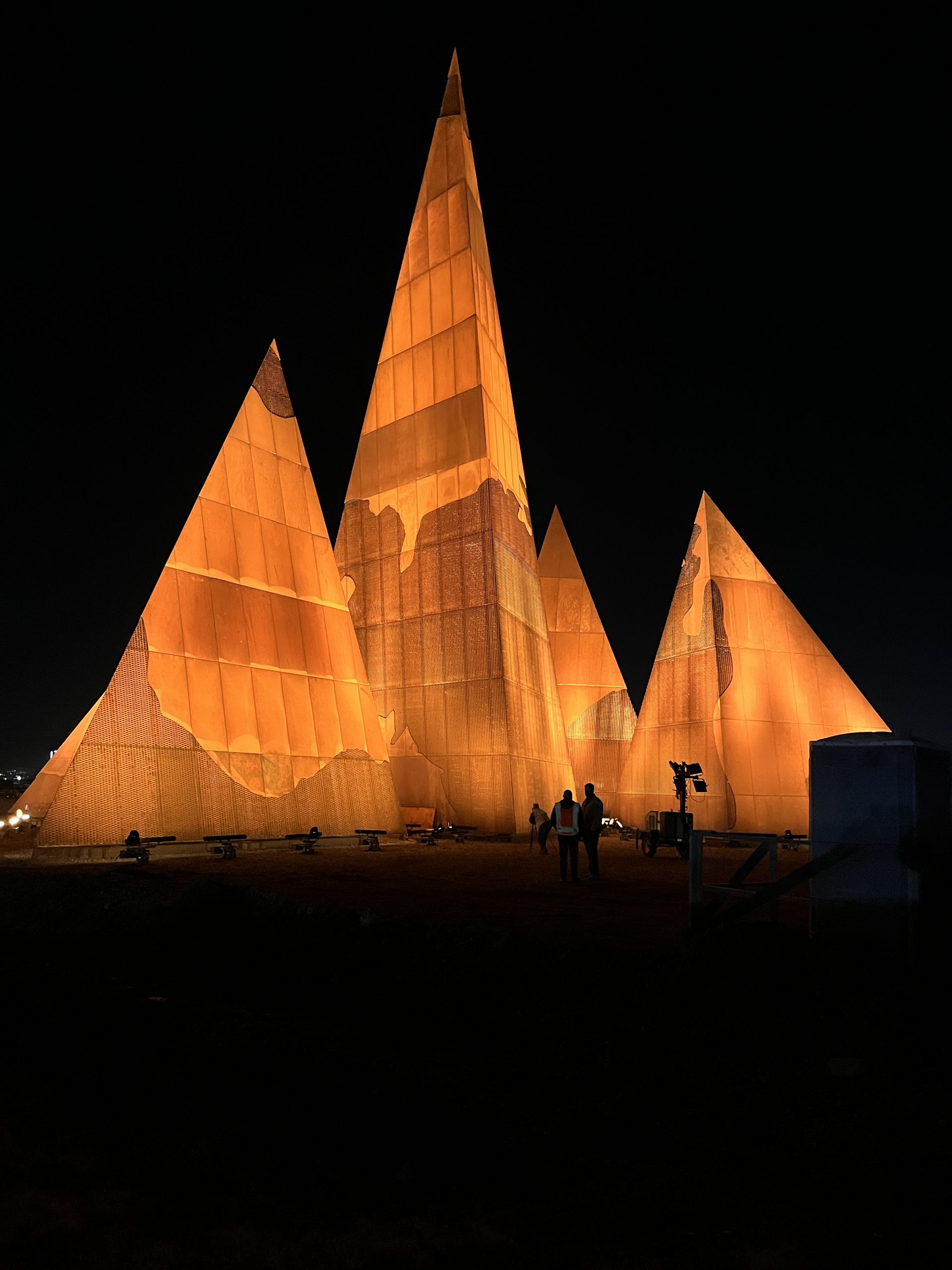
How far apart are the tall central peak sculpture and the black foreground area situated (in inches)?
637

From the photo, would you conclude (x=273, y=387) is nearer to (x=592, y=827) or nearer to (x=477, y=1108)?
(x=592, y=827)

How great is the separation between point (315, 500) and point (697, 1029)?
17.4 meters

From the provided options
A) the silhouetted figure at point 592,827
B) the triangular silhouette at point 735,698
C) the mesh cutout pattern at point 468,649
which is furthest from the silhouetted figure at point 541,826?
the triangular silhouette at point 735,698

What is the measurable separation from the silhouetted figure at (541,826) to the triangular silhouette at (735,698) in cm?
567

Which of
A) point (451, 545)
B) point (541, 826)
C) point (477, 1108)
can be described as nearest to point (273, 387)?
point (451, 545)

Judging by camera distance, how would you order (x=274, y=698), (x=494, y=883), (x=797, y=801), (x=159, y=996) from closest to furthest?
(x=159, y=996)
(x=494, y=883)
(x=274, y=698)
(x=797, y=801)

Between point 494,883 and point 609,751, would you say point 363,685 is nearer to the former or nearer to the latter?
point 494,883

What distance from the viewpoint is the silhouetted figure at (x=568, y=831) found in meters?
12.1

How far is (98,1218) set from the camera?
3723mm

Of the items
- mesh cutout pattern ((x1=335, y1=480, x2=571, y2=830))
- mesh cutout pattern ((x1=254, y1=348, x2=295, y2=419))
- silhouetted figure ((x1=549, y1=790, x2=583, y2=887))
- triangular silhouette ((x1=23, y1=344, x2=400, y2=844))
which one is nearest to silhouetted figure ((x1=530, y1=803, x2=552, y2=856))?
mesh cutout pattern ((x1=335, y1=480, x2=571, y2=830))

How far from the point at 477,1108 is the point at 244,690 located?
45.8 feet

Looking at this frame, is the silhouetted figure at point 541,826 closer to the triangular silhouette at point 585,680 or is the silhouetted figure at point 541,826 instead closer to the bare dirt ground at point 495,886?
the bare dirt ground at point 495,886

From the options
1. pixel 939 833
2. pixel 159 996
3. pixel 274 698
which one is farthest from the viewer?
pixel 274 698

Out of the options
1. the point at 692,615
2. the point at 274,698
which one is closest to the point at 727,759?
the point at 692,615
